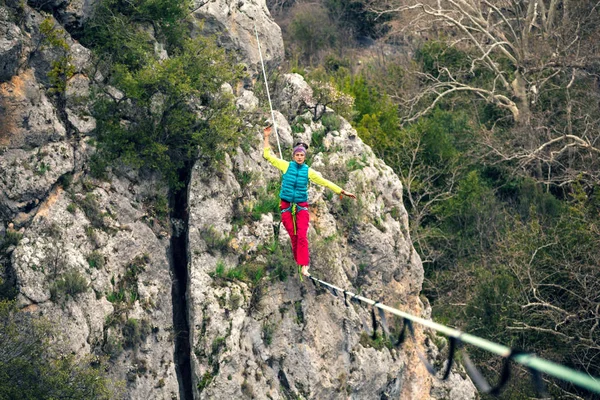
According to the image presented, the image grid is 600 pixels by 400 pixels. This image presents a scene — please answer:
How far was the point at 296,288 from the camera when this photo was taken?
57.3 feet

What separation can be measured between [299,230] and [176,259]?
294cm

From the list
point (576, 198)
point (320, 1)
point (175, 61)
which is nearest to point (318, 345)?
point (175, 61)

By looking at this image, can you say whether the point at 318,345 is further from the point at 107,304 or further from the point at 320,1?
the point at 320,1

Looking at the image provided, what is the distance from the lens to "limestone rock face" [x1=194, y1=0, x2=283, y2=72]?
21.0 m

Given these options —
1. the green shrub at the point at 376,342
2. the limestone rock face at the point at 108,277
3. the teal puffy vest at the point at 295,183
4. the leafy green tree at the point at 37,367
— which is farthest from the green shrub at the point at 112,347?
the green shrub at the point at 376,342

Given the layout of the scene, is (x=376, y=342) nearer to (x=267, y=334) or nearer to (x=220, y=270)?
(x=267, y=334)

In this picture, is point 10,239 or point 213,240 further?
point 213,240

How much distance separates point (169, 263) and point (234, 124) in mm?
3113

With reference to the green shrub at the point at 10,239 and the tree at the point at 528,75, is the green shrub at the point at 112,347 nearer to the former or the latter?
the green shrub at the point at 10,239

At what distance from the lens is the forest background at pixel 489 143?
86.2ft

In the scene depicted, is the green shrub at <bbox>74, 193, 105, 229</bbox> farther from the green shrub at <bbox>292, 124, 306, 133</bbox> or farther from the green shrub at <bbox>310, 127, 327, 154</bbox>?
the green shrub at <bbox>310, 127, 327, 154</bbox>

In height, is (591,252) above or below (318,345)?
below

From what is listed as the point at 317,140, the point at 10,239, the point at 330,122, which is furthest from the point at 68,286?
the point at 330,122

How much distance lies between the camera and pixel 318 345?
686 inches
